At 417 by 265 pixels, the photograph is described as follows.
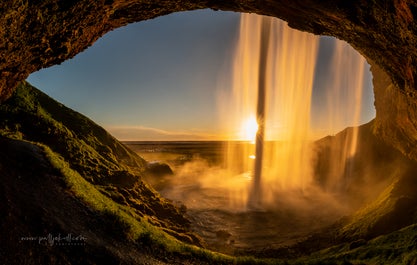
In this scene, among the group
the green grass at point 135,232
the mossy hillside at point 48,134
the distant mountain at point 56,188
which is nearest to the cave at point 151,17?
the distant mountain at point 56,188

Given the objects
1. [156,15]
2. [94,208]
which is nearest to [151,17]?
[156,15]

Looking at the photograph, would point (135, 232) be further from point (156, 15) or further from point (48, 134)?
point (48, 134)

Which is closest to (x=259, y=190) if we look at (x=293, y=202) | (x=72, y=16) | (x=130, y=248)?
(x=293, y=202)

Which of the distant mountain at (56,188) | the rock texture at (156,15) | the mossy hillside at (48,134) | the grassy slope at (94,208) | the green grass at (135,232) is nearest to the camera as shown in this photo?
the rock texture at (156,15)

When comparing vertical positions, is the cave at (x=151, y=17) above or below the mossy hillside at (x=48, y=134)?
above

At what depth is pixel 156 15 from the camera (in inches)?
525

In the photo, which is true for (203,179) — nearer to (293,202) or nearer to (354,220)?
(293,202)

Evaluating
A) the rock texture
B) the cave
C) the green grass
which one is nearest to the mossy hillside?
the green grass

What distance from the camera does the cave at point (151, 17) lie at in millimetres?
7848

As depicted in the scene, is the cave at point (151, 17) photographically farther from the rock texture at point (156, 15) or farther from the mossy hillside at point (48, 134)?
the mossy hillside at point (48, 134)

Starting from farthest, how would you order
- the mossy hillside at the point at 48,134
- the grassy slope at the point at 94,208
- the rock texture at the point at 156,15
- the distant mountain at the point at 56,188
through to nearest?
the mossy hillside at the point at 48,134, the grassy slope at the point at 94,208, the distant mountain at the point at 56,188, the rock texture at the point at 156,15

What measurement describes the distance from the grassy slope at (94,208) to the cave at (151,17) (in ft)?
4.03

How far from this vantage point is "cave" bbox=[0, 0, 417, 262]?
7.85 metres

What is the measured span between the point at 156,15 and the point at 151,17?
1.01ft
